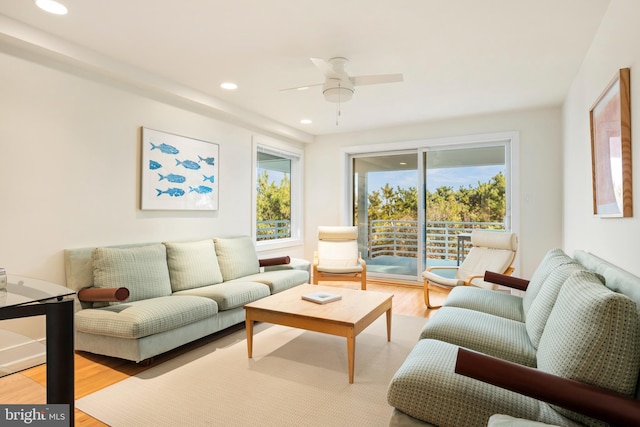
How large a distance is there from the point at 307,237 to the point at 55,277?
12.9ft

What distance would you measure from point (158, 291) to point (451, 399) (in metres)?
2.62

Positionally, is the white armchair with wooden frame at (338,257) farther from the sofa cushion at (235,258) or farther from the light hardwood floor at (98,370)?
the sofa cushion at (235,258)

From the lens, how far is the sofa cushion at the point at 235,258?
398cm

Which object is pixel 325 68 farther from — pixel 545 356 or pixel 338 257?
pixel 338 257

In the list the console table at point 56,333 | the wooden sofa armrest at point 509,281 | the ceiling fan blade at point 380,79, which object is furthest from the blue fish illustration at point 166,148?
the wooden sofa armrest at point 509,281

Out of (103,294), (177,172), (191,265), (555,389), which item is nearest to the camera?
(555,389)

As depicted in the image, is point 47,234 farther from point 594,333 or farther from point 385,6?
point 594,333

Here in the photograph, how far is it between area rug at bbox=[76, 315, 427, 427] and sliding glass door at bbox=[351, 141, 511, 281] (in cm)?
259

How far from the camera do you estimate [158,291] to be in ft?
10.4

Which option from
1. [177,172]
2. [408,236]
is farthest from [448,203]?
[177,172]

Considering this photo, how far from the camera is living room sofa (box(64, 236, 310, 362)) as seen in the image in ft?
8.36

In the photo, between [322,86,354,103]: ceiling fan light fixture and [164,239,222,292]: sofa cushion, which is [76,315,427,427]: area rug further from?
[322,86,354,103]: ceiling fan light fixture

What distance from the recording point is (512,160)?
4.79 metres

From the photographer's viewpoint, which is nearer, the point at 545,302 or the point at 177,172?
the point at 545,302
